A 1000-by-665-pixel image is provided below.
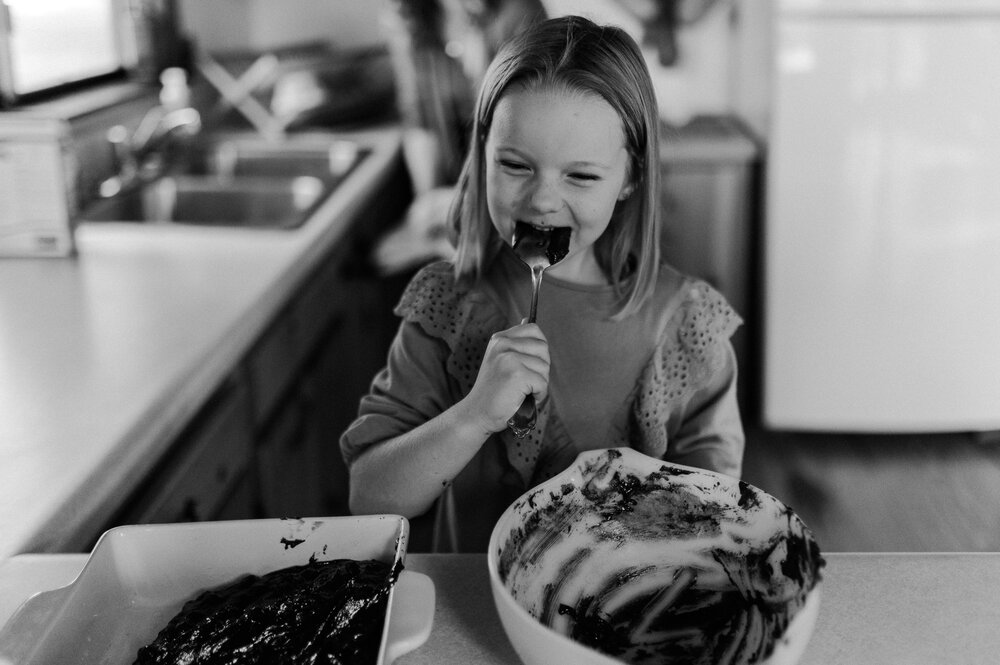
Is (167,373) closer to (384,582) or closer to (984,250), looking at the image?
(384,582)

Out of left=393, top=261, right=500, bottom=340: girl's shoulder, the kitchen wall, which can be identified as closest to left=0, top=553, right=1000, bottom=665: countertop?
left=393, top=261, right=500, bottom=340: girl's shoulder

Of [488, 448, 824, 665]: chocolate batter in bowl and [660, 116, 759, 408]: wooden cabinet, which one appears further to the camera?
[660, 116, 759, 408]: wooden cabinet

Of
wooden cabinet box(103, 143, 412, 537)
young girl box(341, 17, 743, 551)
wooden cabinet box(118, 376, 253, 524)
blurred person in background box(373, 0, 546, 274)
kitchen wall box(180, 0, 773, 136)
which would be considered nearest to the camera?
young girl box(341, 17, 743, 551)

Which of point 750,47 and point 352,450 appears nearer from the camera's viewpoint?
point 352,450

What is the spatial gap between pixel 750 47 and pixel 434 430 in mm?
2343

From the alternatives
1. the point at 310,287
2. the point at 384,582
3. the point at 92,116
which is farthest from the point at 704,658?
the point at 92,116

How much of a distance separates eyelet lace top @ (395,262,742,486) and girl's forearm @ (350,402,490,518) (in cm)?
13

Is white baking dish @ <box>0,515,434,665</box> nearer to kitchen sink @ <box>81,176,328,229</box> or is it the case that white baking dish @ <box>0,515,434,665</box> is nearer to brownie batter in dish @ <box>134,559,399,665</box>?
brownie batter in dish @ <box>134,559,399,665</box>

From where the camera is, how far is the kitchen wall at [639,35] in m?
2.88

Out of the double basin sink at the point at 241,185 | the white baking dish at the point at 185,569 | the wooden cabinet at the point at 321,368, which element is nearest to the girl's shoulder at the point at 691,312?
the white baking dish at the point at 185,569

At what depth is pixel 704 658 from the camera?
700 mm

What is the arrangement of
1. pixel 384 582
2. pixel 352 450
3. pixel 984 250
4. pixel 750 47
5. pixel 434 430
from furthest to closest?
pixel 750 47
pixel 984 250
pixel 352 450
pixel 434 430
pixel 384 582

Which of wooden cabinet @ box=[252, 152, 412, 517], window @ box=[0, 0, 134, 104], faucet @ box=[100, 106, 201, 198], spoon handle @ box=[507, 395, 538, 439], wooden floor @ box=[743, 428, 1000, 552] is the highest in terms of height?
A: window @ box=[0, 0, 134, 104]

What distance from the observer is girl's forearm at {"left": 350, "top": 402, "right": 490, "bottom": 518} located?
842 mm
